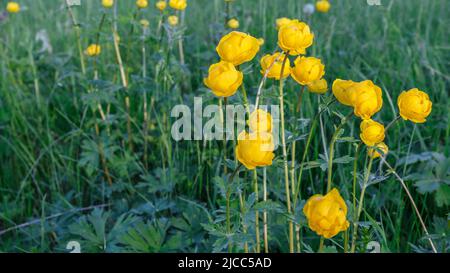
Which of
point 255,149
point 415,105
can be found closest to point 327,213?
point 255,149

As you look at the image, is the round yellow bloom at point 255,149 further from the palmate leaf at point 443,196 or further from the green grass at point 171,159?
the palmate leaf at point 443,196

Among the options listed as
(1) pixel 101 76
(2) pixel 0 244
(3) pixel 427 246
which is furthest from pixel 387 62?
(2) pixel 0 244

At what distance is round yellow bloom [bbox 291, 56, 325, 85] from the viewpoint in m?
0.99

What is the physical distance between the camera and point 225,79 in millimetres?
906

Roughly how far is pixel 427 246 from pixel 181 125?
0.78 m

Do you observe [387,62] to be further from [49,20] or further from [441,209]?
A: [49,20]

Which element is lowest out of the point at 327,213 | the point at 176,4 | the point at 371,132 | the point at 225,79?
the point at 327,213

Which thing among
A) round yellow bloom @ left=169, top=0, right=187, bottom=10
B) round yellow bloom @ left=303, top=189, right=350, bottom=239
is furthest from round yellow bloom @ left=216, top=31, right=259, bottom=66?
round yellow bloom @ left=169, top=0, right=187, bottom=10

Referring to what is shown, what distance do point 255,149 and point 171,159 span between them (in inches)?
32.0

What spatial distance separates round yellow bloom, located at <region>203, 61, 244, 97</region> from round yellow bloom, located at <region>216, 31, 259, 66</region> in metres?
0.02

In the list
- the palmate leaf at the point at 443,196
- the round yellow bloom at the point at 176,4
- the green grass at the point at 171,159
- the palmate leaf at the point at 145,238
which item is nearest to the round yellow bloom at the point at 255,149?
the green grass at the point at 171,159

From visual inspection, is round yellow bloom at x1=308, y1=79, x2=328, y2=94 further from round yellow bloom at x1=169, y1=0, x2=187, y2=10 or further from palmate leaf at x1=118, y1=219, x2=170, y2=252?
round yellow bloom at x1=169, y1=0, x2=187, y2=10

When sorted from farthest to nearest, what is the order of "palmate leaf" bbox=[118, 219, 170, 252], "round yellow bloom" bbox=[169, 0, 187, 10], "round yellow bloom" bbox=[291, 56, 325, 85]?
"round yellow bloom" bbox=[169, 0, 187, 10], "palmate leaf" bbox=[118, 219, 170, 252], "round yellow bloom" bbox=[291, 56, 325, 85]

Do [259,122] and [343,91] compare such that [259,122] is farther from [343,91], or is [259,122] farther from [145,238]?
[145,238]
